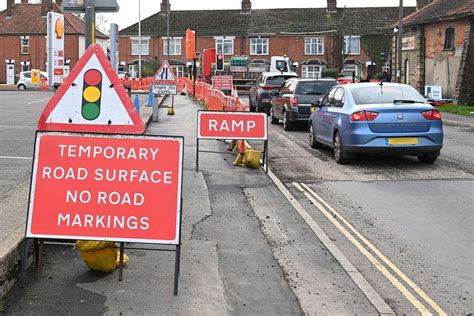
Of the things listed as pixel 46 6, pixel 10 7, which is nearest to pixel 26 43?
pixel 46 6

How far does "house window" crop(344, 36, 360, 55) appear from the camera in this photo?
68.2 metres

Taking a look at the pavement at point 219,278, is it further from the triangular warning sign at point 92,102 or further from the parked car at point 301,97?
the parked car at point 301,97

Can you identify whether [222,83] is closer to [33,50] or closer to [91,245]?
[91,245]

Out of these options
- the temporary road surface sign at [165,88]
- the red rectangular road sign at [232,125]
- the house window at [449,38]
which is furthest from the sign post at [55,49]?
the house window at [449,38]

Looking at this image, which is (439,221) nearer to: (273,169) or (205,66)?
(273,169)

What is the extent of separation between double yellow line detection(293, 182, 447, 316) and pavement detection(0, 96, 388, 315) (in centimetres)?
36

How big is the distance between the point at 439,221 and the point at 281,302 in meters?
3.53

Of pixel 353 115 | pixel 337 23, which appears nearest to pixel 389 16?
pixel 337 23

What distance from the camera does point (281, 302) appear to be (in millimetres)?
5262

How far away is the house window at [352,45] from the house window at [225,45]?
38.4 ft

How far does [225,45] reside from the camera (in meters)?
70.9

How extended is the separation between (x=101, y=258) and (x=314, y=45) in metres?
65.8

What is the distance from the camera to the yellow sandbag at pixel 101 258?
555cm

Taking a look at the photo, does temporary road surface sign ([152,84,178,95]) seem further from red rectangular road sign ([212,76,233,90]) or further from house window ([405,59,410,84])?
house window ([405,59,410,84])
